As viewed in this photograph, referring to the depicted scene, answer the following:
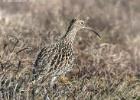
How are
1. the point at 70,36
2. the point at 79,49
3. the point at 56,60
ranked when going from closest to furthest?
the point at 56,60 → the point at 70,36 → the point at 79,49

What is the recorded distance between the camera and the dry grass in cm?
684

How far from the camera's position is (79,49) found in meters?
9.52

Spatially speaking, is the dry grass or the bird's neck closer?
the dry grass

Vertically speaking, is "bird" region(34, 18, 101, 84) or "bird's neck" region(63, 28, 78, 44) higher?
"bird's neck" region(63, 28, 78, 44)

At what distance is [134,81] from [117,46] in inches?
76.8

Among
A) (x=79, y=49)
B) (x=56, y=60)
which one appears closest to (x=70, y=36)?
(x=56, y=60)

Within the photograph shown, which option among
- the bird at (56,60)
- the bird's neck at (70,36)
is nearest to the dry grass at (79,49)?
the bird at (56,60)

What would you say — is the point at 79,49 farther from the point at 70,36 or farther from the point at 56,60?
the point at 56,60

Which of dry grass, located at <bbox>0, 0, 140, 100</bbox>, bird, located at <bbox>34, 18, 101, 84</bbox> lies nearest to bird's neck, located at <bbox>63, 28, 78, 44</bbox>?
bird, located at <bbox>34, 18, 101, 84</bbox>

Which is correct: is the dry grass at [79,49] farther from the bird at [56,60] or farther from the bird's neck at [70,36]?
the bird's neck at [70,36]

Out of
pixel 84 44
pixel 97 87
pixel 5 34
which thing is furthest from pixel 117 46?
pixel 97 87

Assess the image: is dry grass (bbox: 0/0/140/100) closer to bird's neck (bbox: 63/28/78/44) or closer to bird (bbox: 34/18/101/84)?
bird (bbox: 34/18/101/84)

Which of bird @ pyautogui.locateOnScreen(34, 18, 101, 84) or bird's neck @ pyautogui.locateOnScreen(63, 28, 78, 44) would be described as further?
bird's neck @ pyautogui.locateOnScreen(63, 28, 78, 44)

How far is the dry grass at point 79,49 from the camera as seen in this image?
6.84m
